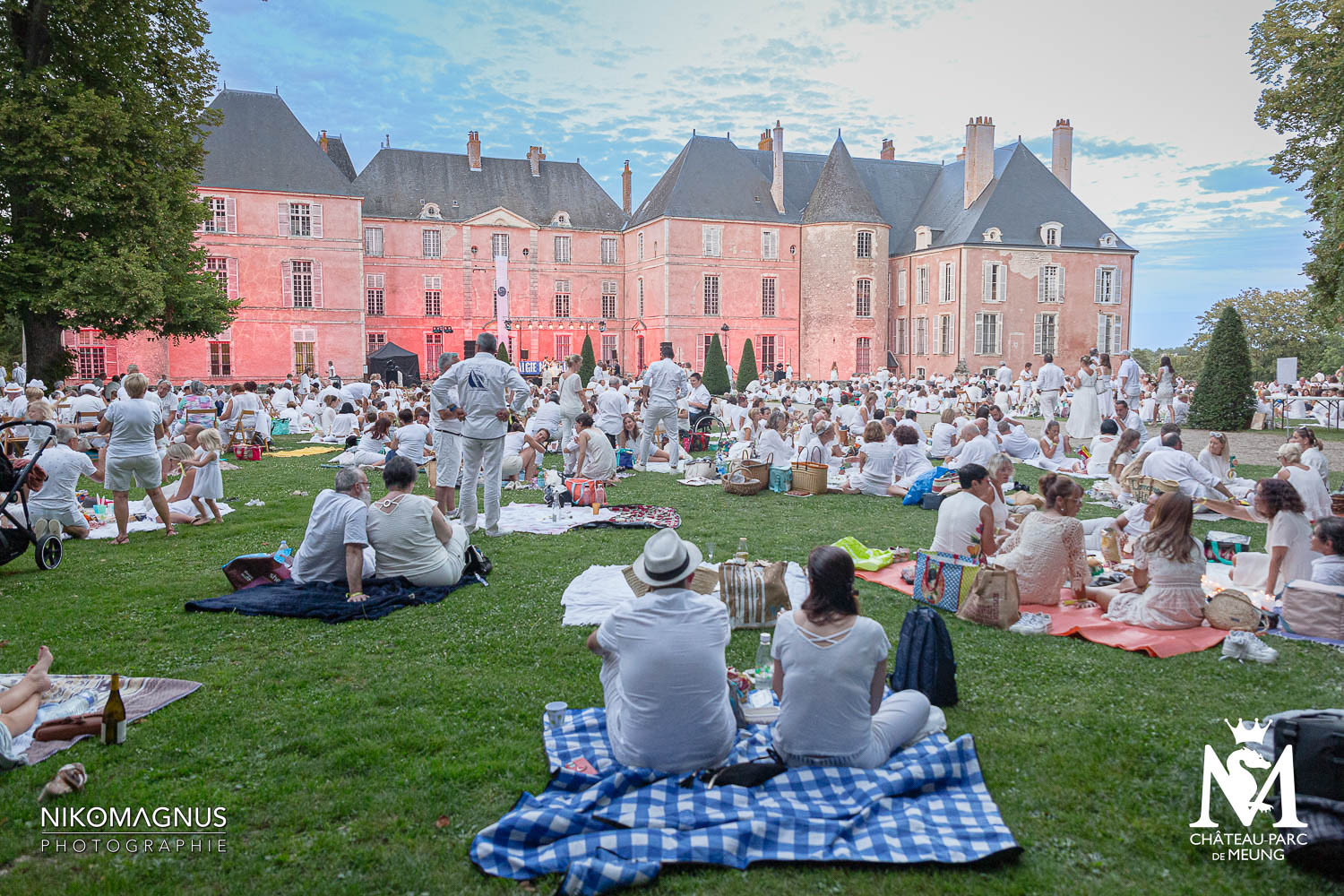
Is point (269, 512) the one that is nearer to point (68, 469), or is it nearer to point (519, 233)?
point (68, 469)

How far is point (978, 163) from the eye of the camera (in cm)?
4388

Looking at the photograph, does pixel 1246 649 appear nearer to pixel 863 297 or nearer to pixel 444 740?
pixel 444 740

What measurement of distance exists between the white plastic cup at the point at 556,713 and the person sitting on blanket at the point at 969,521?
3.80 meters

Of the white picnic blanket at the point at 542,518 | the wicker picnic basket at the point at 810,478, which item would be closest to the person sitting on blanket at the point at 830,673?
the white picnic blanket at the point at 542,518

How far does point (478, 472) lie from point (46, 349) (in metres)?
16.2

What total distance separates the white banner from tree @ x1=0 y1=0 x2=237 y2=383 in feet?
82.6

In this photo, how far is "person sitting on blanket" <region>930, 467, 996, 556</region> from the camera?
270 inches

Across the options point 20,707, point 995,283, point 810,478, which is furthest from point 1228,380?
point 995,283

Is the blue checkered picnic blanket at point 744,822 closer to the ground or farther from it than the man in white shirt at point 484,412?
closer to the ground

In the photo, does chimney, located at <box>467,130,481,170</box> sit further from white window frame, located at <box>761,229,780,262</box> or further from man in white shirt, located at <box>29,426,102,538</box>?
man in white shirt, located at <box>29,426,102,538</box>

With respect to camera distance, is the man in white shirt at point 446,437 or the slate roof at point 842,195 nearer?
the man in white shirt at point 446,437

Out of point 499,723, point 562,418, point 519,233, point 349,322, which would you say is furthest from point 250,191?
point 499,723

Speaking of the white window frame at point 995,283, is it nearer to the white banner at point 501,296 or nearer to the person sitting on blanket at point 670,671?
the white banner at point 501,296

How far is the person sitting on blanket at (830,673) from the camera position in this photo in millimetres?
3682
